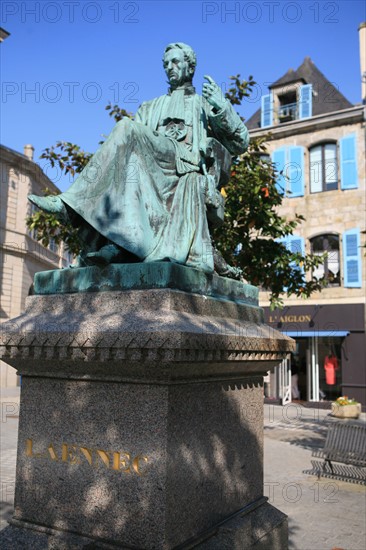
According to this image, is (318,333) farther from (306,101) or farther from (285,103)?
(285,103)

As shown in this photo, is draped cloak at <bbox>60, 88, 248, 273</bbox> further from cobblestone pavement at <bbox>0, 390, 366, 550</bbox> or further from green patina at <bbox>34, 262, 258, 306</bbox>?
cobblestone pavement at <bbox>0, 390, 366, 550</bbox>

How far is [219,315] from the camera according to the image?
332 centimetres

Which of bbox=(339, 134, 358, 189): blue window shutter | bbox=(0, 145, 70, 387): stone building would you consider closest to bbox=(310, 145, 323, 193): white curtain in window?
bbox=(339, 134, 358, 189): blue window shutter

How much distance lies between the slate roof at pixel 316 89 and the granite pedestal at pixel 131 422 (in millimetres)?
20589

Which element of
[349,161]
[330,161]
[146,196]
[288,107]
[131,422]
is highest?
[288,107]

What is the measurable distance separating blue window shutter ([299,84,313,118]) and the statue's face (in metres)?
18.7

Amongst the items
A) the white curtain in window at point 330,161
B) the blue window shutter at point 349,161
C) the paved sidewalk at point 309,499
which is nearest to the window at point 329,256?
the blue window shutter at point 349,161

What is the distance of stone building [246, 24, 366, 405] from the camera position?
63.4ft

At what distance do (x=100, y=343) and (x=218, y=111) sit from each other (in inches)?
82.7

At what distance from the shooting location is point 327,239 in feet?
67.1

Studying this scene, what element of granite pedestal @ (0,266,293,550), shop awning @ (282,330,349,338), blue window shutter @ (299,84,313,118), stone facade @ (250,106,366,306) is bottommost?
granite pedestal @ (0,266,293,550)

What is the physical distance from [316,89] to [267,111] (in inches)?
115

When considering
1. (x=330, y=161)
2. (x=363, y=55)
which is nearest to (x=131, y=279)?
(x=330, y=161)

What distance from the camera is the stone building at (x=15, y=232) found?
24.6 meters
